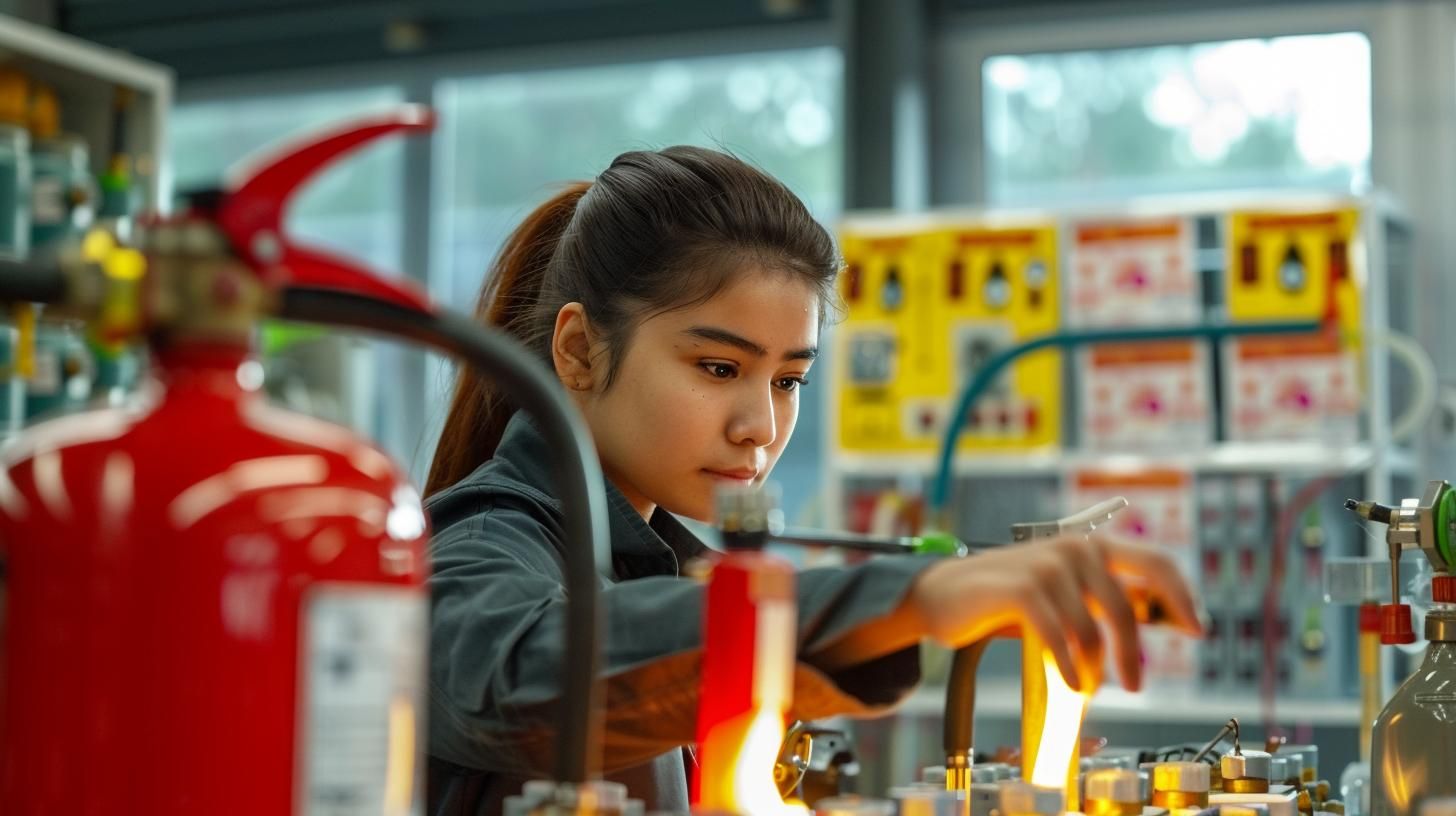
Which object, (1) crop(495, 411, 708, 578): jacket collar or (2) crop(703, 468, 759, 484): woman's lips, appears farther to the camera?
(2) crop(703, 468, 759, 484): woman's lips

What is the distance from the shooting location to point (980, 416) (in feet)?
13.5

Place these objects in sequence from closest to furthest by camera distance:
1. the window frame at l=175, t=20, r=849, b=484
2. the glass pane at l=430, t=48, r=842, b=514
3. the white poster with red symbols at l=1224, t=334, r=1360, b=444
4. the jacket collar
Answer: the jacket collar < the white poster with red symbols at l=1224, t=334, r=1360, b=444 < the glass pane at l=430, t=48, r=842, b=514 < the window frame at l=175, t=20, r=849, b=484

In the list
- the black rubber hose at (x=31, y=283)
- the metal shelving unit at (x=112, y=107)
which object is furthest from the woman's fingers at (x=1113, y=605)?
the metal shelving unit at (x=112, y=107)

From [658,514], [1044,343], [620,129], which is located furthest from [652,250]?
[620,129]

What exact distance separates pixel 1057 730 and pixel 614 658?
0.21 meters

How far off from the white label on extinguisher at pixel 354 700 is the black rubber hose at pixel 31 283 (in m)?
0.13

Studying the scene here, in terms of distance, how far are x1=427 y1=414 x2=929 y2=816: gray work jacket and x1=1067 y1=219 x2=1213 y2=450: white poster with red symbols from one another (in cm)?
313

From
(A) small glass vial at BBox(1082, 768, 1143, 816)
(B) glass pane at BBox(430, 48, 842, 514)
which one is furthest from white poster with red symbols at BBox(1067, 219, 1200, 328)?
(A) small glass vial at BBox(1082, 768, 1143, 816)

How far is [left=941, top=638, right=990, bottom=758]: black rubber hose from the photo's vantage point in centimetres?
95

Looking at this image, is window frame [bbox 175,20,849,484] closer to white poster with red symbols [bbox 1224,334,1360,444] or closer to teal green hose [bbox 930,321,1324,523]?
teal green hose [bbox 930,321,1324,523]

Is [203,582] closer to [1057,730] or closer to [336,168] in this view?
[1057,730]

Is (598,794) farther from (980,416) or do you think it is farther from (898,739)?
(980,416)

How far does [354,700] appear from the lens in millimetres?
533

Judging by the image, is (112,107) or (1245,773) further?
(112,107)
